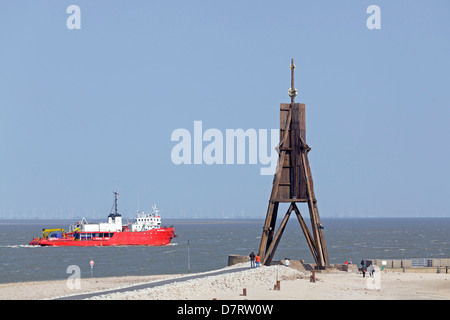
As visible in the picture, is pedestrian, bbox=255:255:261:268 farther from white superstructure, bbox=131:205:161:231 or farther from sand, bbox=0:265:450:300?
white superstructure, bbox=131:205:161:231

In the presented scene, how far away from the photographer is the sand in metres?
33.6

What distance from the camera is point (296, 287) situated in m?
37.2

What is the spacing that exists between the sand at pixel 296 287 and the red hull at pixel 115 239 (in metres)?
76.2

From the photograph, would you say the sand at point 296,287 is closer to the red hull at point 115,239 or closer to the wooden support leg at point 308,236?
the wooden support leg at point 308,236

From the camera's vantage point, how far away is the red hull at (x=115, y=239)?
122 meters

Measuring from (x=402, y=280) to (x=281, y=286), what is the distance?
9038 mm

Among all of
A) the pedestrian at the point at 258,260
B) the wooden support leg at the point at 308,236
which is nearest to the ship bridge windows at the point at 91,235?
the wooden support leg at the point at 308,236

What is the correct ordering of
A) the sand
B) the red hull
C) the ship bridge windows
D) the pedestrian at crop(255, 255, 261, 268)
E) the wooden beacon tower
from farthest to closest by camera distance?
the ship bridge windows, the red hull, the wooden beacon tower, the pedestrian at crop(255, 255, 261, 268), the sand

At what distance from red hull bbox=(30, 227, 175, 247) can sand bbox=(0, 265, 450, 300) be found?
7619 centimetres

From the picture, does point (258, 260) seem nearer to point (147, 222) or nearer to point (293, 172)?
point (293, 172)

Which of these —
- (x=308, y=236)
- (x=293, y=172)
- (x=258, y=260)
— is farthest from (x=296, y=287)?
(x=293, y=172)

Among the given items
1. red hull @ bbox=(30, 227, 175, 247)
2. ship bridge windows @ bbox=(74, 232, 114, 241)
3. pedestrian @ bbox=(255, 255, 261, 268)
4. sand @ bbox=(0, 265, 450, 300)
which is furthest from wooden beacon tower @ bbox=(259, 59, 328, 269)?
ship bridge windows @ bbox=(74, 232, 114, 241)
